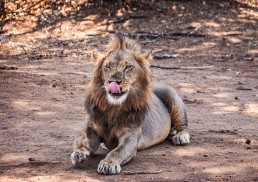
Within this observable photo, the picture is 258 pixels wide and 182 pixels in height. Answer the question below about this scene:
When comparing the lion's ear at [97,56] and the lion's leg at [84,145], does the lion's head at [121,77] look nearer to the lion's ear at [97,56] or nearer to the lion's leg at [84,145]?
the lion's ear at [97,56]

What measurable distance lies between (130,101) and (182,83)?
4.92 metres

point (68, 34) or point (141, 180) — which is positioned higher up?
point (141, 180)

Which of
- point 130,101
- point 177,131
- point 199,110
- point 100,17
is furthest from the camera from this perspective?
point 100,17

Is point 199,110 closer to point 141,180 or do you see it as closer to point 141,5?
point 141,180

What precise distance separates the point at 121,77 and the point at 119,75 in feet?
0.09

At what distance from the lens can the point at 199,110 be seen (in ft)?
29.2

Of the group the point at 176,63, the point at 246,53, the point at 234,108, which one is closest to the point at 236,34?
the point at 246,53

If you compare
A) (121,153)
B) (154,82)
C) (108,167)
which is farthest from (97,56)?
(154,82)

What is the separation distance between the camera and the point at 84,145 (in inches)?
232

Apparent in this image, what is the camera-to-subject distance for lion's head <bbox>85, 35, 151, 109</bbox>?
19.3 ft

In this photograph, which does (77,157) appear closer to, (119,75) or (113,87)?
(113,87)

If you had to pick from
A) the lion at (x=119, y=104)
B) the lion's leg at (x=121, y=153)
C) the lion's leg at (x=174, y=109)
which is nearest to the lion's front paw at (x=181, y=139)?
the lion's leg at (x=174, y=109)

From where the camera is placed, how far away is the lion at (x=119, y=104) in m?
5.88

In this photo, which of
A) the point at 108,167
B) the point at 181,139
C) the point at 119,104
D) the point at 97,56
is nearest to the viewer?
the point at 108,167
